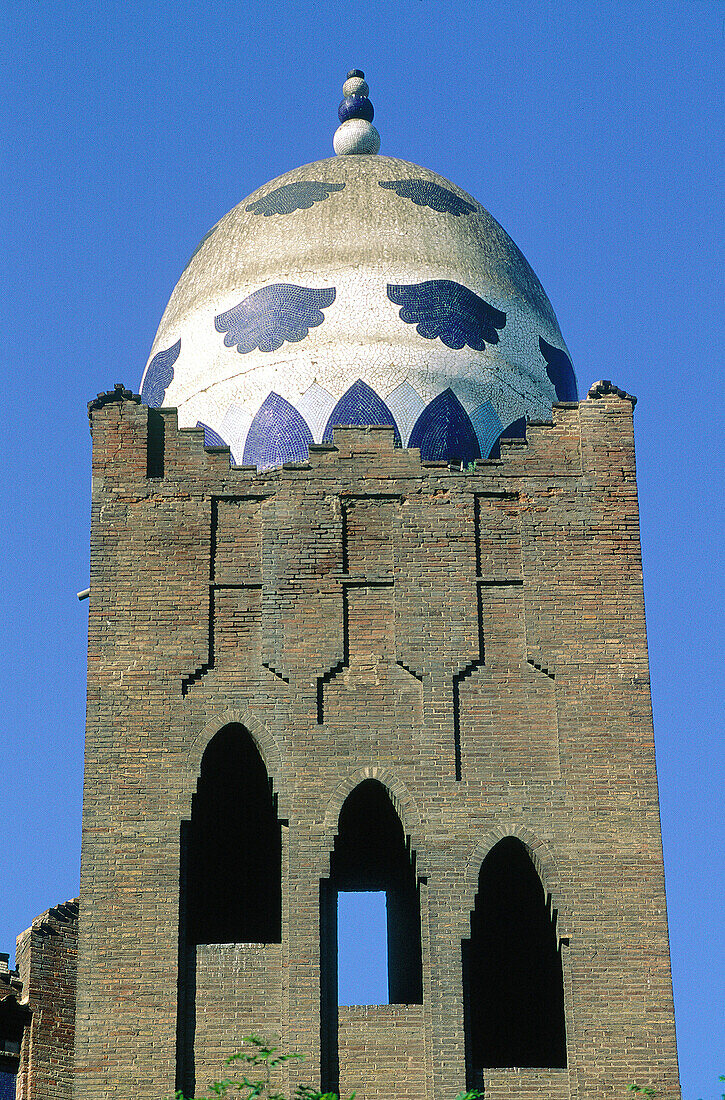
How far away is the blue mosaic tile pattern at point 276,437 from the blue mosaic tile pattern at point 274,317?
80 cm

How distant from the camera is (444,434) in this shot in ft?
84.9

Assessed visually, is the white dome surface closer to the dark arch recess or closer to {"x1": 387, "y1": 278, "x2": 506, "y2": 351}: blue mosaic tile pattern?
{"x1": 387, "y1": 278, "x2": 506, "y2": 351}: blue mosaic tile pattern

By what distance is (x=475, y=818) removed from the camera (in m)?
22.9

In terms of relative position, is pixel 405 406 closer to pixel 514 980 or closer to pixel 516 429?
pixel 516 429

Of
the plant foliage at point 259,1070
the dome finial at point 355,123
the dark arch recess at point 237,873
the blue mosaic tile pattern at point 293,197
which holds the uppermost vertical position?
the dome finial at point 355,123

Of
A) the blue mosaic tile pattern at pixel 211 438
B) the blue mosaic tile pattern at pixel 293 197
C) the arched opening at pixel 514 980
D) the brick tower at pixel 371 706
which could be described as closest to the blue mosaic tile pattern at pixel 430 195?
the blue mosaic tile pattern at pixel 293 197

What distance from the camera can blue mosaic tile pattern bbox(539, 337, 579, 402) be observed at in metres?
27.3

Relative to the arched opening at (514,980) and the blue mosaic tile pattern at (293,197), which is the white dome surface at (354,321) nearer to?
the blue mosaic tile pattern at (293,197)

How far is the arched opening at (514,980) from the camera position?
25312mm

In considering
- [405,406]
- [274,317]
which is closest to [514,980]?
[405,406]

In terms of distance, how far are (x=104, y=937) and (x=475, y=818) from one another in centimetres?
362

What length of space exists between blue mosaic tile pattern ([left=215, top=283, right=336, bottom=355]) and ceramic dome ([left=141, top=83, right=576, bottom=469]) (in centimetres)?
2

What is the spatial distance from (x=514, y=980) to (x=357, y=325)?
7201 millimetres

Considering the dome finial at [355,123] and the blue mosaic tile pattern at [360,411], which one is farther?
the dome finial at [355,123]
